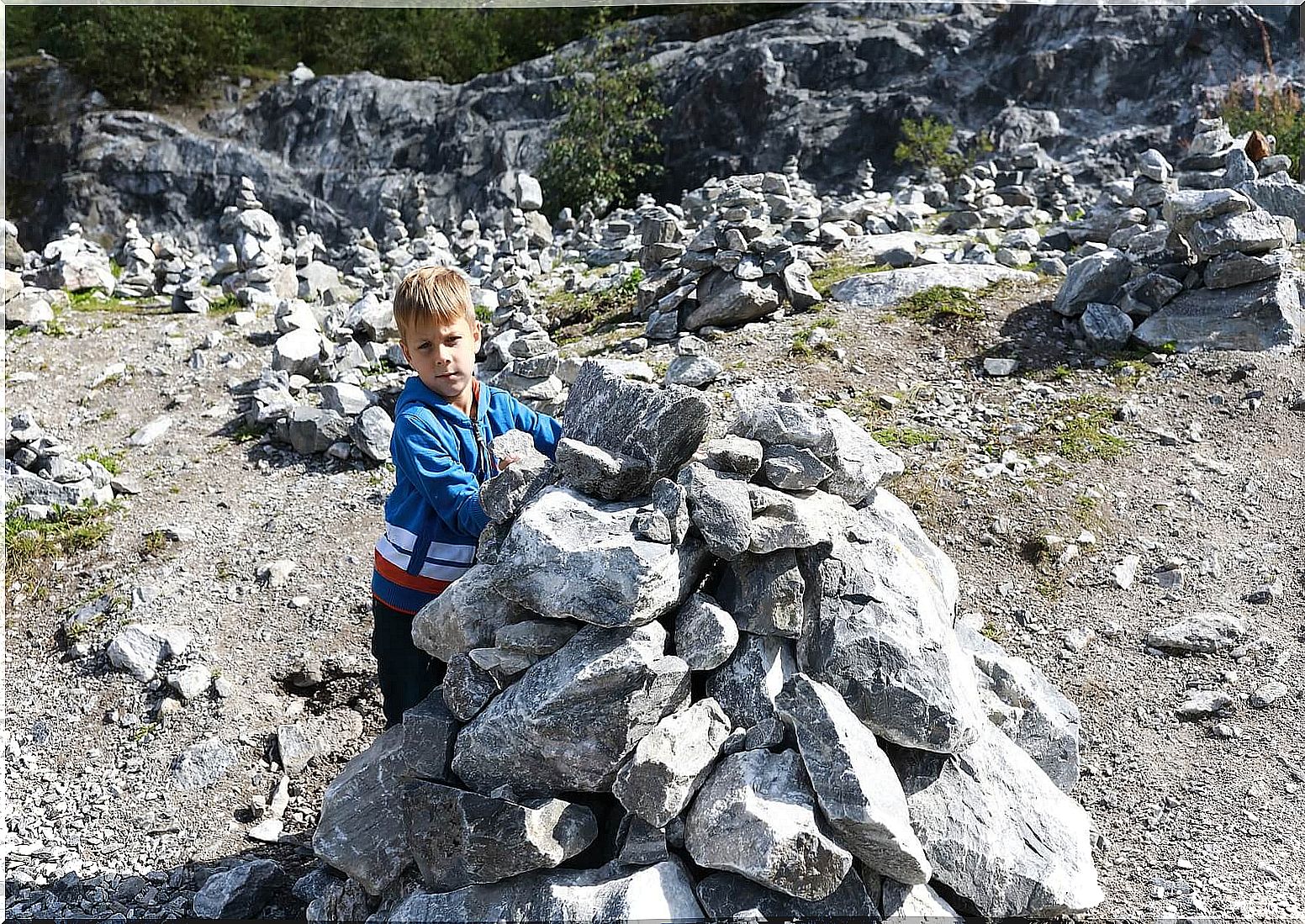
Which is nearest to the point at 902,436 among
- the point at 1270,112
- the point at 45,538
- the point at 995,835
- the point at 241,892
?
the point at 995,835

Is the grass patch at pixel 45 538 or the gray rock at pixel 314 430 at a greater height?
the gray rock at pixel 314 430

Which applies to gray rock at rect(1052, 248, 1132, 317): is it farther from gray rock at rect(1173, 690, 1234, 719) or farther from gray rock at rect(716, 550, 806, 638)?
gray rock at rect(716, 550, 806, 638)

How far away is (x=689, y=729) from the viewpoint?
330 cm

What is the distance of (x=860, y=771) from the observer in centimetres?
312

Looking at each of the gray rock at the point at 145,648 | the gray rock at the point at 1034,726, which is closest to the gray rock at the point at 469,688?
the gray rock at the point at 1034,726

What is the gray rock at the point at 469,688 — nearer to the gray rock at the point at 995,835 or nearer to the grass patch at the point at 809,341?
the gray rock at the point at 995,835

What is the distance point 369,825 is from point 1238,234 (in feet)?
25.8

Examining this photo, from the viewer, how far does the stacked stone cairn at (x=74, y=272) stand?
12.9 metres

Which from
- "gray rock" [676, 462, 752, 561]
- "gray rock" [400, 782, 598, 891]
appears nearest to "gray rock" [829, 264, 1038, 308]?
"gray rock" [676, 462, 752, 561]

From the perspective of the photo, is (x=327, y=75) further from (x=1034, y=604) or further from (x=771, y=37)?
(x=1034, y=604)

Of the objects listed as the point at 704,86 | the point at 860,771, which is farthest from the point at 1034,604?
the point at 704,86

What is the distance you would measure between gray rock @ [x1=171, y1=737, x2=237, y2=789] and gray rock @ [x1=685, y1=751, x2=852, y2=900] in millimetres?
2932

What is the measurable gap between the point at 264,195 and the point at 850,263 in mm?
16634

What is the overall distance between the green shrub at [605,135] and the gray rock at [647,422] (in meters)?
16.1
